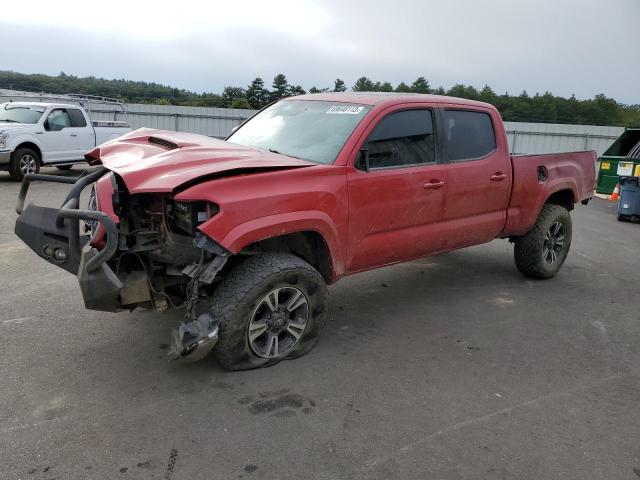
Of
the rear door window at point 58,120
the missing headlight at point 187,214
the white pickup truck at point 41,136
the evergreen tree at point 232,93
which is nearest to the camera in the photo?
the missing headlight at point 187,214

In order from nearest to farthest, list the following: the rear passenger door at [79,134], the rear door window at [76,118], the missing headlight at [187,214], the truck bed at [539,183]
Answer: the missing headlight at [187,214], the truck bed at [539,183], the rear passenger door at [79,134], the rear door window at [76,118]

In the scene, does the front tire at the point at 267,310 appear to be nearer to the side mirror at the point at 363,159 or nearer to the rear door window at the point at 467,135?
the side mirror at the point at 363,159

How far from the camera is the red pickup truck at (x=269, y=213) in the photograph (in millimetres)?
3282

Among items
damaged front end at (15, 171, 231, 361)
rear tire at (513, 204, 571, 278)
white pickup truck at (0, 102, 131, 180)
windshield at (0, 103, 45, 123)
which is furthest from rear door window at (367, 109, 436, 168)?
windshield at (0, 103, 45, 123)

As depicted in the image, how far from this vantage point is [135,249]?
3412 mm

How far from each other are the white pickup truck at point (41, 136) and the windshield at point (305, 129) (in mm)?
8985

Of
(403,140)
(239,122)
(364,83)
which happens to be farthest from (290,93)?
(403,140)

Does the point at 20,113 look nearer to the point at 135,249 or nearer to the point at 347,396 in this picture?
the point at 135,249

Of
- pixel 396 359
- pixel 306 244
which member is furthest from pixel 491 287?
pixel 306 244

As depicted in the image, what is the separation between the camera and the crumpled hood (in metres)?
3.23

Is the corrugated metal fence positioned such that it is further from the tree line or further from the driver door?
the driver door

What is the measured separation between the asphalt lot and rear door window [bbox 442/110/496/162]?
4.84 ft

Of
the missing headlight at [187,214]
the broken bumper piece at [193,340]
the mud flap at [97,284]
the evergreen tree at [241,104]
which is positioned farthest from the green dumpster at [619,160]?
the evergreen tree at [241,104]

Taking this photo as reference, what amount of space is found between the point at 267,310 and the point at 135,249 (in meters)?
0.95
